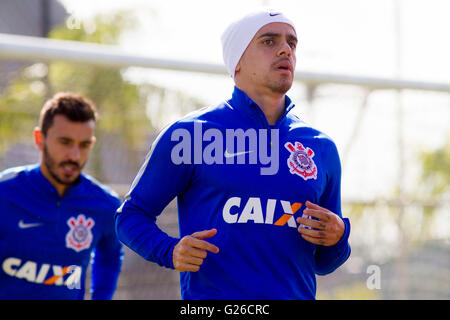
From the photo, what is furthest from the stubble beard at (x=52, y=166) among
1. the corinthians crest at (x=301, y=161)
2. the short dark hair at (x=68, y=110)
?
the corinthians crest at (x=301, y=161)

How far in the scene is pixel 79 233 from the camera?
12.4 ft

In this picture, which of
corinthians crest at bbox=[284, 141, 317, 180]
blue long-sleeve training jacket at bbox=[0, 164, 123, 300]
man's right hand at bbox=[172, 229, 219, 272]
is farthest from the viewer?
blue long-sleeve training jacket at bbox=[0, 164, 123, 300]

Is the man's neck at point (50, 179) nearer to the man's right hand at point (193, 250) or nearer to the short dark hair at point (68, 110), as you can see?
the short dark hair at point (68, 110)

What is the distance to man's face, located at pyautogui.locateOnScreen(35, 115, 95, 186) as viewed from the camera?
147 inches

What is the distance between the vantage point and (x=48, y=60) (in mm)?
4426

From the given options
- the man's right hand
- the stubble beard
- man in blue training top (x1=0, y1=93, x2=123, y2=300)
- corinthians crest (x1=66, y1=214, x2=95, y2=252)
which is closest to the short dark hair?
man in blue training top (x1=0, y1=93, x2=123, y2=300)

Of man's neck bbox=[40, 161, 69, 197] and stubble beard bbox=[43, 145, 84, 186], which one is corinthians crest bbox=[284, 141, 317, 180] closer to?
stubble beard bbox=[43, 145, 84, 186]

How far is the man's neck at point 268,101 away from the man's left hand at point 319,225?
1.38 ft

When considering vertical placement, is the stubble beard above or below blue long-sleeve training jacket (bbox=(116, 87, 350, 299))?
above

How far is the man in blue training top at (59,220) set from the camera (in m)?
3.56
